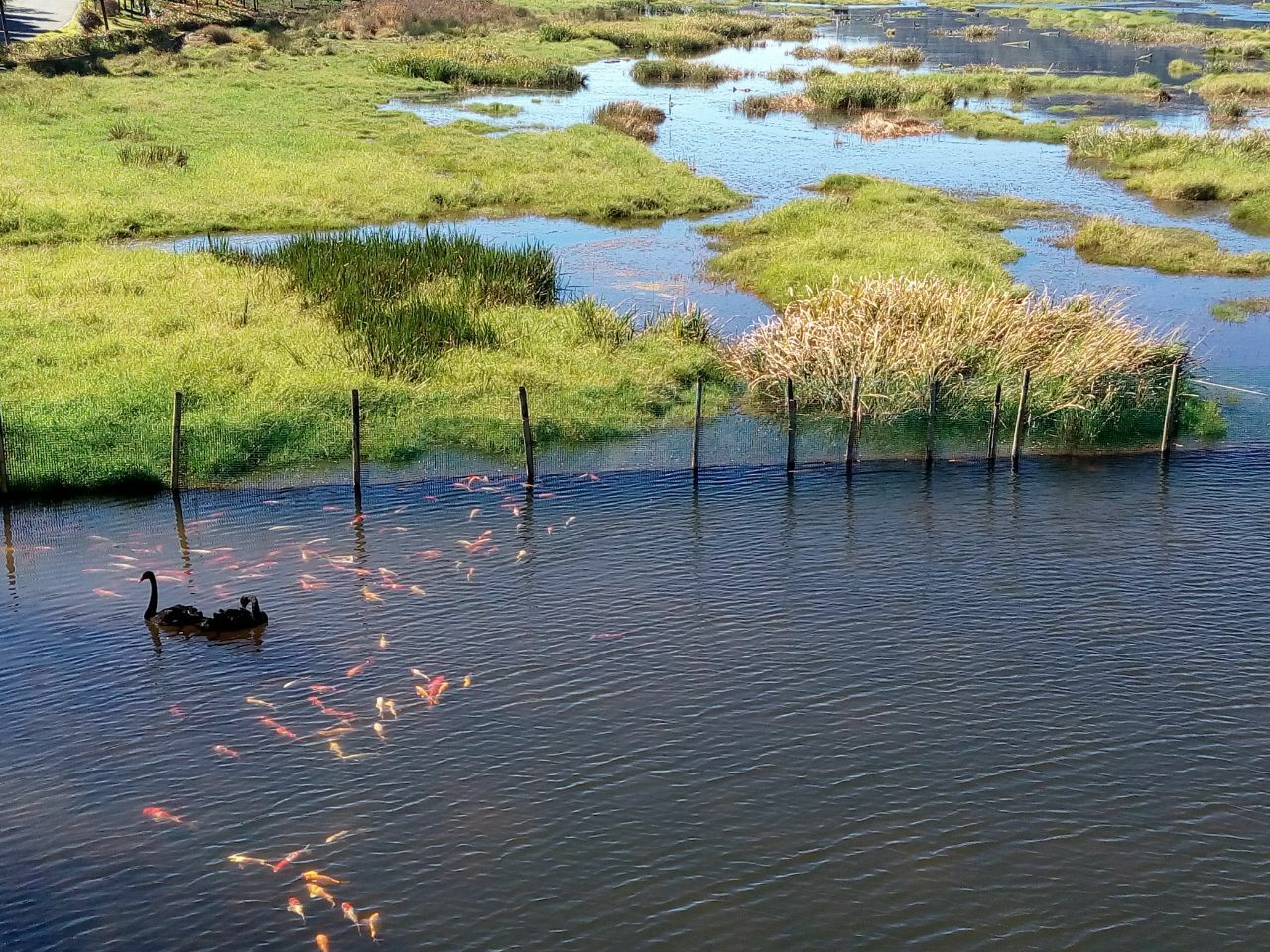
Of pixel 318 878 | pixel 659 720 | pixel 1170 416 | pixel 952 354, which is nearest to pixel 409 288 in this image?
pixel 952 354

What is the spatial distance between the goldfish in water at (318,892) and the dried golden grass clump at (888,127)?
62.7 meters

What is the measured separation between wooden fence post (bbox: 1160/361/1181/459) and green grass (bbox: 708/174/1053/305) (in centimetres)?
874

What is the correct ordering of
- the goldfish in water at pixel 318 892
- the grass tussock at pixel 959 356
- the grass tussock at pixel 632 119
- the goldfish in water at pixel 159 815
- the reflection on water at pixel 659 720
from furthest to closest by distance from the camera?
the grass tussock at pixel 632 119 → the grass tussock at pixel 959 356 → the goldfish in water at pixel 159 815 → the reflection on water at pixel 659 720 → the goldfish in water at pixel 318 892

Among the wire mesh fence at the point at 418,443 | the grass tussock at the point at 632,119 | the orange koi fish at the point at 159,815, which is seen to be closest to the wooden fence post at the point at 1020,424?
the wire mesh fence at the point at 418,443

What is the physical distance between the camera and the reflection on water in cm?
1520

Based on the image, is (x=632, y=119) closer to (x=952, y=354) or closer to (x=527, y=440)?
(x=952, y=354)

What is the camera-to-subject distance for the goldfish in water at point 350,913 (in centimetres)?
1476

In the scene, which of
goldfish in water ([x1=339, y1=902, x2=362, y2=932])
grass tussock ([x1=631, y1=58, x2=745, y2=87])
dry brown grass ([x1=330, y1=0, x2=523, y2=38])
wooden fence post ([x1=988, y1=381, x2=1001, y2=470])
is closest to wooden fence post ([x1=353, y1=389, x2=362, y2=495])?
goldfish in water ([x1=339, y1=902, x2=362, y2=932])

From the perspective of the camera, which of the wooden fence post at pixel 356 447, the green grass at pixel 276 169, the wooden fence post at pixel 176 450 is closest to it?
the wooden fence post at pixel 176 450

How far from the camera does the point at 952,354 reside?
3003 centimetres

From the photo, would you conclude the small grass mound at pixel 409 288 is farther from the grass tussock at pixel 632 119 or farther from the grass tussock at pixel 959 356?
the grass tussock at pixel 632 119

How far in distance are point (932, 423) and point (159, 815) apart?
58.1ft

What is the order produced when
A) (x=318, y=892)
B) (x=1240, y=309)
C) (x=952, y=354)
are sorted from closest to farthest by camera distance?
1. (x=318, y=892)
2. (x=952, y=354)
3. (x=1240, y=309)

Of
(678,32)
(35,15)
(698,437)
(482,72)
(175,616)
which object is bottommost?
(175,616)
